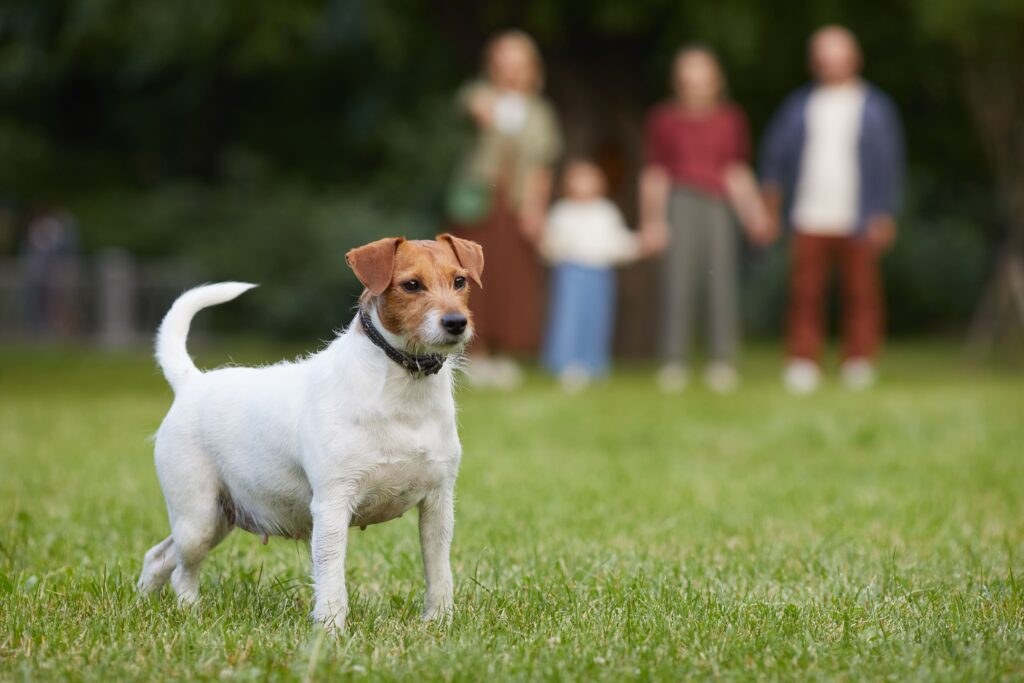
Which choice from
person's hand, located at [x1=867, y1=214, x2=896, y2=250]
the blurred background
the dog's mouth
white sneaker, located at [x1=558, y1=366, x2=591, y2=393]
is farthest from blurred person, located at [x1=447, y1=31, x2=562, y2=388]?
the dog's mouth

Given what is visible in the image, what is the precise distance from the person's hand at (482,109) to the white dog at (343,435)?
7.32 meters

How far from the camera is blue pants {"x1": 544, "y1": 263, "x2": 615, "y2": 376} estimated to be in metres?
13.0

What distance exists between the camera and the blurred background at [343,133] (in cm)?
1470

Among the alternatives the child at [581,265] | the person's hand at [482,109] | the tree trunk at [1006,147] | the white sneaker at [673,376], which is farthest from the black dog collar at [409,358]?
the tree trunk at [1006,147]

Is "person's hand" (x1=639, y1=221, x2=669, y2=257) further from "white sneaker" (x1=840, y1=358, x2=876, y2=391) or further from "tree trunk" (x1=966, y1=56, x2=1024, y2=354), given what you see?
"tree trunk" (x1=966, y1=56, x2=1024, y2=354)

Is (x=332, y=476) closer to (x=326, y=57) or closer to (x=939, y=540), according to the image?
(x=939, y=540)

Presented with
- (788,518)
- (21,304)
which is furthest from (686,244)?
(21,304)

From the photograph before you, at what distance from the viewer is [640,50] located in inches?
640

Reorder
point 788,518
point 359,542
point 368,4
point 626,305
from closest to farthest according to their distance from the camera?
point 359,542 → point 788,518 → point 368,4 → point 626,305

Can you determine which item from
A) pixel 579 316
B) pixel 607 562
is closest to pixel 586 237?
pixel 579 316

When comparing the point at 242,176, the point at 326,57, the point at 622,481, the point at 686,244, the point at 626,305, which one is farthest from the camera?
the point at 242,176

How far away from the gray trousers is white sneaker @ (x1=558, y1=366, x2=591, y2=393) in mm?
840

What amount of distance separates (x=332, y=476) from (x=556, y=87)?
502 inches

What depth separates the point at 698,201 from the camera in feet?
38.5
